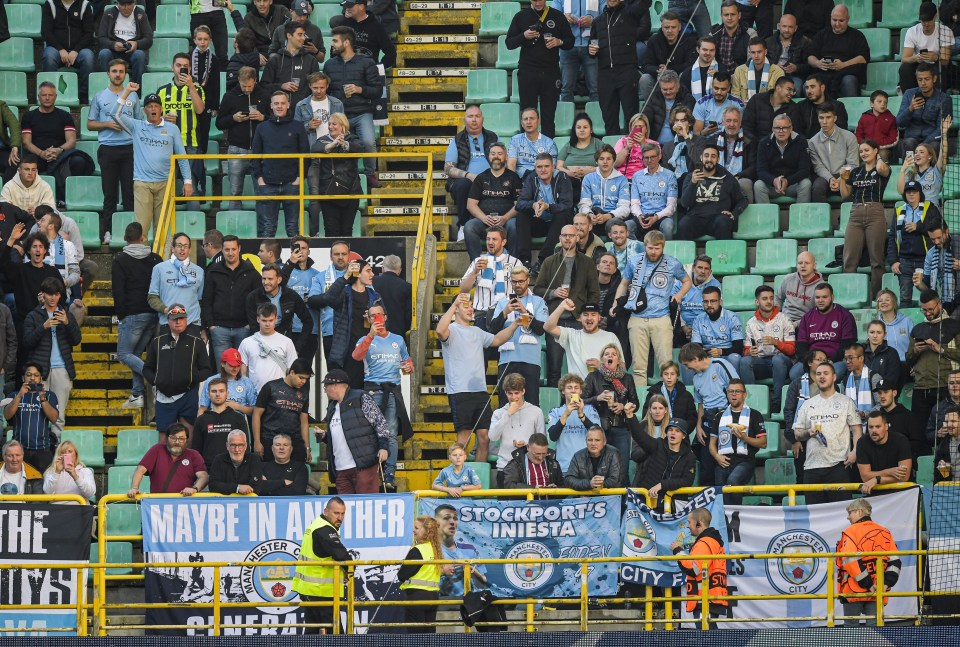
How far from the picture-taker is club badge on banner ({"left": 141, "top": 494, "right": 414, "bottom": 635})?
700 inches

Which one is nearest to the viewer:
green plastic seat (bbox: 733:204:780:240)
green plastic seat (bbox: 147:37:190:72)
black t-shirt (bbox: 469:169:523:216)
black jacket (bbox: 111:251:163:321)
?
black jacket (bbox: 111:251:163:321)

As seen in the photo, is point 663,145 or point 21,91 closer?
point 663,145

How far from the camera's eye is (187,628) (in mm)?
Result: 17562

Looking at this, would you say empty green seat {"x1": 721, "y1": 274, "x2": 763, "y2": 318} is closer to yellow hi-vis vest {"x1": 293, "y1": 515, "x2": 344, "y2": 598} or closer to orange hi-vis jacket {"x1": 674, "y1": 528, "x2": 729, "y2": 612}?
orange hi-vis jacket {"x1": 674, "y1": 528, "x2": 729, "y2": 612}

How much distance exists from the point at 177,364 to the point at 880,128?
8468 millimetres

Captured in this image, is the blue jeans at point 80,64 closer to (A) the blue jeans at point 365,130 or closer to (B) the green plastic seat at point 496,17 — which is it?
(A) the blue jeans at point 365,130

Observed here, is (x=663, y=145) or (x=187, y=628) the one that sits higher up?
(x=663, y=145)

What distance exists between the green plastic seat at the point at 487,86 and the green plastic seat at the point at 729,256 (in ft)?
12.5

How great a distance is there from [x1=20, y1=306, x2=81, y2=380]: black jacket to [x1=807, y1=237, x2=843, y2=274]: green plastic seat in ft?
26.1

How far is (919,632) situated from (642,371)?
4593mm

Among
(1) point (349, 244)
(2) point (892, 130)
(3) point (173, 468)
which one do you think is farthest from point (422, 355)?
(2) point (892, 130)

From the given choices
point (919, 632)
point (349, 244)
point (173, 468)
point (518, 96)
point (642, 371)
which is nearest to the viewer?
point (919, 632)

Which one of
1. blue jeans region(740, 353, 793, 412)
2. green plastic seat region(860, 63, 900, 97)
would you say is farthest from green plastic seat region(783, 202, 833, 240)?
green plastic seat region(860, 63, 900, 97)

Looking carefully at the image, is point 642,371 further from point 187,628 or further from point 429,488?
point 187,628
